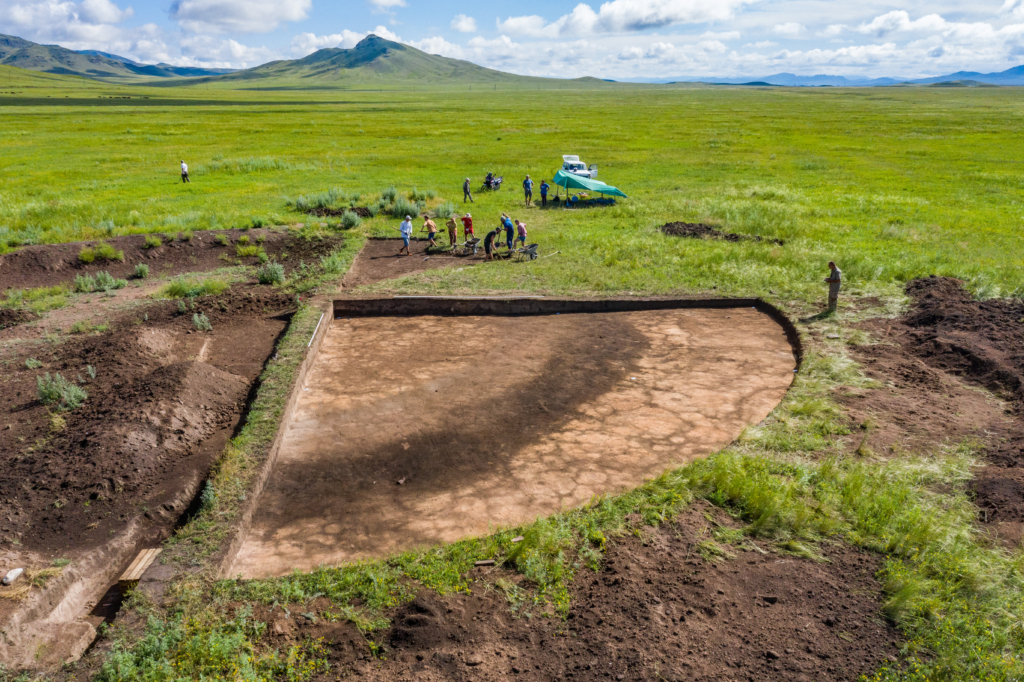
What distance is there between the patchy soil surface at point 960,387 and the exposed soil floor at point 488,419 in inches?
76.0

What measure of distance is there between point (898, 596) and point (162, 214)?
31.5m

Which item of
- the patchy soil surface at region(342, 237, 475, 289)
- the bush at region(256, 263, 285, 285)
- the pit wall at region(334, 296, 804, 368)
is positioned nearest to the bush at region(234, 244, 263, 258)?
the bush at region(256, 263, 285, 285)

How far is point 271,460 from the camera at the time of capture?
9570 mm

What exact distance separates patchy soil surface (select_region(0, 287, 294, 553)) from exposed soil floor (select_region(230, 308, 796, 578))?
1.57 meters

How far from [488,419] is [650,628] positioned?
5.14 metres

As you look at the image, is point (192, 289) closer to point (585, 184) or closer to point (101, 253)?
point (101, 253)

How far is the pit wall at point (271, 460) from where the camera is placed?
7625 millimetres

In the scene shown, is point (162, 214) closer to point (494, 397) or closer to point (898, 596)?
point (494, 397)

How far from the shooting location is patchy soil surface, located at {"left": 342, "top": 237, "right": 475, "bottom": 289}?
1942 cm

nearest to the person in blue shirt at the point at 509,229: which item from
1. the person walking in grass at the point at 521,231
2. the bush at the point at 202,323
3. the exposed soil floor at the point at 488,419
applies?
the person walking in grass at the point at 521,231

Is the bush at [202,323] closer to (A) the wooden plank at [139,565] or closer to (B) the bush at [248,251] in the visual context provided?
(B) the bush at [248,251]

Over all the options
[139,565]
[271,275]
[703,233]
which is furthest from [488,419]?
[703,233]

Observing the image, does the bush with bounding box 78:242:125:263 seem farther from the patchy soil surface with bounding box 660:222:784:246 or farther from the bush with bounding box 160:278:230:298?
the patchy soil surface with bounding box 660:222:784:246

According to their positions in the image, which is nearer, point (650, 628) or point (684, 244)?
point (650, 628)
